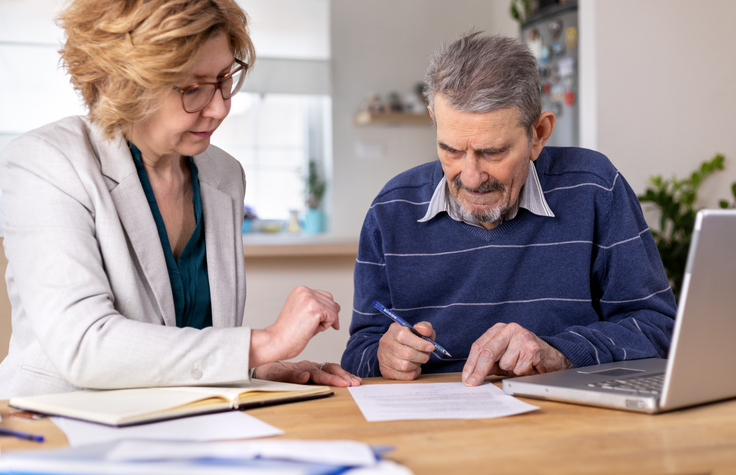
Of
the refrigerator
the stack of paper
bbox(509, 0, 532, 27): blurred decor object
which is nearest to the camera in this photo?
the stack of paper

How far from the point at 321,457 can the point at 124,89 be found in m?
0.80

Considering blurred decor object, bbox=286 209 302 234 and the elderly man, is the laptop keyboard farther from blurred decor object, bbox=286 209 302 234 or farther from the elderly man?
blurred decor object, bbox=286 209 302 234

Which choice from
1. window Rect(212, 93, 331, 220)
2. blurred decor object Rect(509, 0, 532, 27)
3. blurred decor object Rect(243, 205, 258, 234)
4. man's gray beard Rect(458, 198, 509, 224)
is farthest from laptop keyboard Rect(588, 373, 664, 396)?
window Rect(212, 93, 331, 220)

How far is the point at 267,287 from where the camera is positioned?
2.53 m

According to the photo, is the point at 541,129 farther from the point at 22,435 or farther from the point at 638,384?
the point at 22,435

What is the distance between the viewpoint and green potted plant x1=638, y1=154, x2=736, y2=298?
3.05 meters

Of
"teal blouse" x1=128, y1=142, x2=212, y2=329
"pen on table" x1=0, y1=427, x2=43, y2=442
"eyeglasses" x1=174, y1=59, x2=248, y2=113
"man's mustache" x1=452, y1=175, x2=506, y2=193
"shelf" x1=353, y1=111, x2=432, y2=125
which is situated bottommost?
"pen on table" x1=0, y1=427, x2=43, y2=442

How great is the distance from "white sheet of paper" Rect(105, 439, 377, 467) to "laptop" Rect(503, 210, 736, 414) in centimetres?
43

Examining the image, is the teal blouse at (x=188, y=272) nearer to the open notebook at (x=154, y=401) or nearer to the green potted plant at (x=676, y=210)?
the open notebook at (x=154, y=401)

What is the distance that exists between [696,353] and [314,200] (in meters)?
4.59

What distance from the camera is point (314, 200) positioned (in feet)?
17.6

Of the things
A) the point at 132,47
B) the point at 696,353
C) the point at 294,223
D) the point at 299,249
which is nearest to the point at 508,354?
the point at 696,353

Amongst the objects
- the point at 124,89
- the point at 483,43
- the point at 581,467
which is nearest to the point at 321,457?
the point at 581,467

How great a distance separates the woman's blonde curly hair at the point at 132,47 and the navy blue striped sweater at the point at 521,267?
61cm
